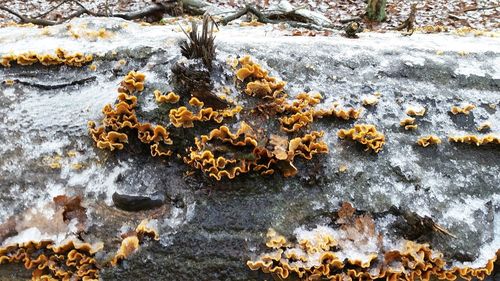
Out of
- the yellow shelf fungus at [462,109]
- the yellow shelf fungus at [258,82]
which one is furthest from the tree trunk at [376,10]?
the yellow shelf fungus at [258,82]

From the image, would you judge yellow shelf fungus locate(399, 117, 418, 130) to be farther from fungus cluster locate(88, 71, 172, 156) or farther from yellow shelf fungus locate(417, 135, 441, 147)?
fungus cluster locate(88, 71, 172, 156)

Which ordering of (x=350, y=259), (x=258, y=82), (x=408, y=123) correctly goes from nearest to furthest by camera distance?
(x=350, y=259) < (x=258, y=82) < (x=408, y=123)

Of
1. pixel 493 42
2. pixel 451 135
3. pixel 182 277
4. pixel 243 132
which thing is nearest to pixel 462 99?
pixel 451 135

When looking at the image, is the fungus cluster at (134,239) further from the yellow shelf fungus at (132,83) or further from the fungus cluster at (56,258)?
the yellow shelf fungus at (132,83)

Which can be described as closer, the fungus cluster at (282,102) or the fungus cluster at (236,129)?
the fungus cluster at (236,129)

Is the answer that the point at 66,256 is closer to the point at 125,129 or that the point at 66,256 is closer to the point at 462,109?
the point at 125,129

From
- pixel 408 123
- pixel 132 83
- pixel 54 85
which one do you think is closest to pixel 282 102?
pixel 408 123

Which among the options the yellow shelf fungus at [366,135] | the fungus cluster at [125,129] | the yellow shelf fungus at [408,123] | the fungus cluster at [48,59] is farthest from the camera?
the fungus cluster at [48,59]
